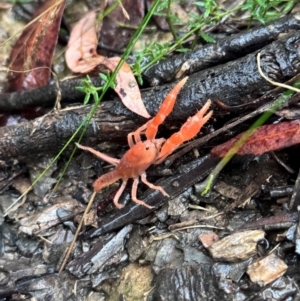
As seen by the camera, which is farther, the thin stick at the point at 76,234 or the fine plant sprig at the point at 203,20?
the thin stick at the point at 76,234

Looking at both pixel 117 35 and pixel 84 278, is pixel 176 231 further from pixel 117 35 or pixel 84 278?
pixel 117 35

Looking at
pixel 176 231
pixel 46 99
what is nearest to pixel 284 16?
pixel 176 231

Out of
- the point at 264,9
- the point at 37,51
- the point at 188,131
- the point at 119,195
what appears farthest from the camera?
the point at 37,51

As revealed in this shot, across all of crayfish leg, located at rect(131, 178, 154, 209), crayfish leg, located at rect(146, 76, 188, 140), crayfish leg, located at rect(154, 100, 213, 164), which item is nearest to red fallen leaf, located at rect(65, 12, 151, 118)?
crayfish leg, located at rect(146, 76, 188, 140)

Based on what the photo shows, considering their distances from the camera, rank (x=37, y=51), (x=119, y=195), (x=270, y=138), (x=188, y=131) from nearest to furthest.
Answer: (x=270, y=138) → (x=188, y=131) → (x=119, y=195) → (x=37, y=51)

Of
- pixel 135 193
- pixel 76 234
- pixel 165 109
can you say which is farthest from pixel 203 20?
pixel 76 234

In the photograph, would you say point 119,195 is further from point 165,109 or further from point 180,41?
point 180,41

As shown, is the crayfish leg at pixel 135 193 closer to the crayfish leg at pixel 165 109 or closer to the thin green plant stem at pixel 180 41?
the crayfish leg at pixel 165 109

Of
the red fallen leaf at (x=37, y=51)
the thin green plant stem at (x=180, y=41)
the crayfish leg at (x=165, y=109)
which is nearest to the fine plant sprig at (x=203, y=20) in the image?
the thin green plant stem at (x=180, y=41)
